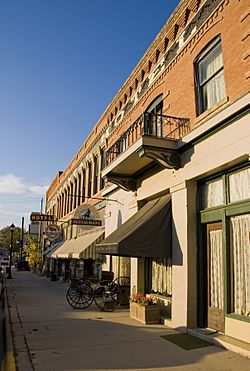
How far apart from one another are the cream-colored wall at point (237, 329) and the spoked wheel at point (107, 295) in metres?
4.91

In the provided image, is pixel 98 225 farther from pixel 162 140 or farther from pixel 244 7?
pixel 244 7

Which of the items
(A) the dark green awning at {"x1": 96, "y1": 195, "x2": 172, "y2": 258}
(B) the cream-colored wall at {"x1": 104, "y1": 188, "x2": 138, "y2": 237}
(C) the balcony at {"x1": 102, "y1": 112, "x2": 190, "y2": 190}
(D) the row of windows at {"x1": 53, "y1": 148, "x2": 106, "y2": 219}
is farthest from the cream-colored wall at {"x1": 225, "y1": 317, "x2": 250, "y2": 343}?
(D) the row of windows at {"x1": 53, "y1": 148, "x2": 106, "y2": 219}

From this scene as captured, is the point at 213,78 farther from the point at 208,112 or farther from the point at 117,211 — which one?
the point at 117,211

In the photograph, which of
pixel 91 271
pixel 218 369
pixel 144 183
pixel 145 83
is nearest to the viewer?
pixel 218 369

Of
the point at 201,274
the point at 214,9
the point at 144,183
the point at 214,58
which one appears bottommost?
the point at 201,274

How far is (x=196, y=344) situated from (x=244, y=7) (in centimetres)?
687

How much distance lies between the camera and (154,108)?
39.2 ft

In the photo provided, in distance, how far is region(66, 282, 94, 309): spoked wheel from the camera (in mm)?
12203

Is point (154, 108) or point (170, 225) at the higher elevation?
point (154, 108)

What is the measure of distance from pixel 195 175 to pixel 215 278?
7.76 feet

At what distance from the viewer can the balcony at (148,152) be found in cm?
936

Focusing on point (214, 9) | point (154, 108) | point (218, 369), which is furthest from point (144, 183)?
point (218, 369)

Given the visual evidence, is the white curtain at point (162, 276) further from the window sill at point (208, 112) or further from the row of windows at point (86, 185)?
the row of windows at point (86, 185)

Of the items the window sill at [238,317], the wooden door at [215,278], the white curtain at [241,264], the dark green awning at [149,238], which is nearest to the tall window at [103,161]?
the dark green awning at [149,238]
